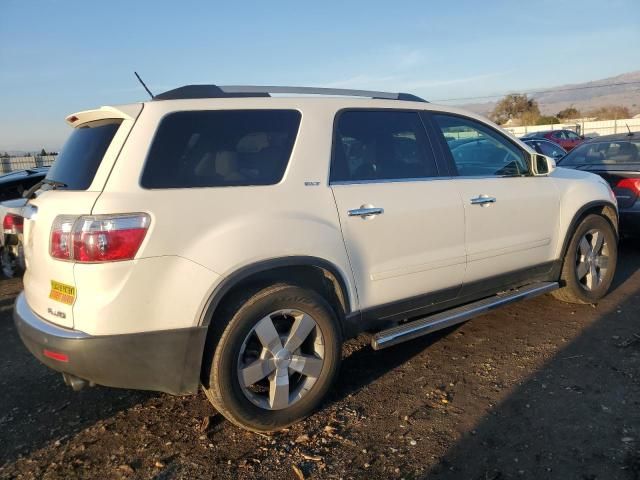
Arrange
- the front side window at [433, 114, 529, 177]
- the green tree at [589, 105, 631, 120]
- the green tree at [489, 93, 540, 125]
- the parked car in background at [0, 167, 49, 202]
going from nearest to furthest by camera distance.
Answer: the front side window at [433, 114, 529, 177] < the parked car in background at [0, 167, 49, 202] < the green tree at [589, 105, 631, 120] < the green tree at [489, 93, 540, 125]

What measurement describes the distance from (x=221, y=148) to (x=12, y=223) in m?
3.43

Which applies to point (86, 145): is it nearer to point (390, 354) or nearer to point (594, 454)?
point (390, 354)

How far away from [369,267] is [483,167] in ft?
5.00

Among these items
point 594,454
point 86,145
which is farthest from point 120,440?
point 594,454

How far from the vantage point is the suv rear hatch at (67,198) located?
101 inches

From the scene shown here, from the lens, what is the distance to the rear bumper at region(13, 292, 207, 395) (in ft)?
8.20

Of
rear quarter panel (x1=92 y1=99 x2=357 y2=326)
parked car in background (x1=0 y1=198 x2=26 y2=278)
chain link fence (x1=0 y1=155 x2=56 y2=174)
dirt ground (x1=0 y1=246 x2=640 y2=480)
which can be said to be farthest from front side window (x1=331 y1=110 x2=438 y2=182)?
chain link fence (x1=0 y1=155 x2=56 y2=174)

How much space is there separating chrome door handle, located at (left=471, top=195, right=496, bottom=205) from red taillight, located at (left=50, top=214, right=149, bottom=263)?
2.34 meters

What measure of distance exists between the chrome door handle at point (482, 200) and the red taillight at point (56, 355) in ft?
9.12

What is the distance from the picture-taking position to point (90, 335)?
8.15 feet

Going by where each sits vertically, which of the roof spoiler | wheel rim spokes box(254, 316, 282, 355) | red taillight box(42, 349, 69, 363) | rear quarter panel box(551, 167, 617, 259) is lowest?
wheel rim spokes box(254, 316, 282, 355)

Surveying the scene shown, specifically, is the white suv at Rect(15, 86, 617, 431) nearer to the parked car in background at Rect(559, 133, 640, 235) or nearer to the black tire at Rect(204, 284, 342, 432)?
the black tire at Rect(204, 284, 342, 432)

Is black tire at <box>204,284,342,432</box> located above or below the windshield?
below

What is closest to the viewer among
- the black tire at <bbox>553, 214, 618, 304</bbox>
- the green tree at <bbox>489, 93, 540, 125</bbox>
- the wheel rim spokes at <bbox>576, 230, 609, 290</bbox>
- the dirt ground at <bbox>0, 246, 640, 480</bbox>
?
the dirt ground at <bbox>0, 246, 640, 480</bbox>
